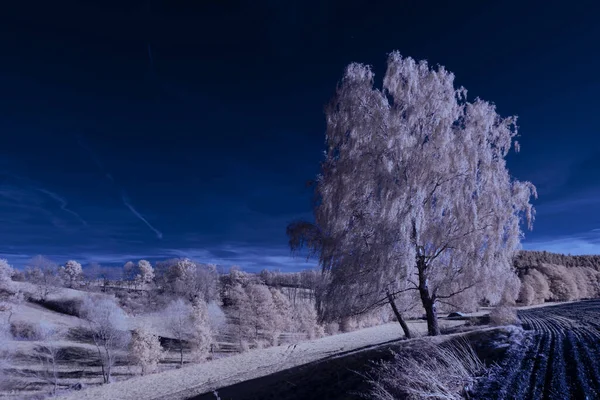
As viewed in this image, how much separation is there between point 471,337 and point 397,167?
538 centimetres

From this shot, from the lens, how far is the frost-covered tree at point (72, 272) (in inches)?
4190

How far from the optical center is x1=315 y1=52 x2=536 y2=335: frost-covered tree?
9.89m

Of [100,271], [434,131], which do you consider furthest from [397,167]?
[100,271]

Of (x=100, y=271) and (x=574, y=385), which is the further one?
(x=100, y=271)

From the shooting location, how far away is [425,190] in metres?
10.1

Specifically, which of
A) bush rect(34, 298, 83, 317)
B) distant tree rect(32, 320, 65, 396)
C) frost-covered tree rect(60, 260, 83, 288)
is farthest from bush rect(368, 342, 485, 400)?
frost-covered tree rect(60, 260, 83, 288)

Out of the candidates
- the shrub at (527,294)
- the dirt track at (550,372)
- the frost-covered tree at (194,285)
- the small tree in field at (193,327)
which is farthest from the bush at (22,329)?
the shrub at (527,294)

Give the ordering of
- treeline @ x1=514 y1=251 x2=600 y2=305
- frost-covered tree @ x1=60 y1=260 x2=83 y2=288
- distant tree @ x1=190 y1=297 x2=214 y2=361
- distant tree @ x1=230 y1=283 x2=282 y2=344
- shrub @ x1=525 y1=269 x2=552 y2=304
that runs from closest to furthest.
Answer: distant tree @ x1=190 y1=297 x2=214 y2=361 < distant tree @ x1=230 y1=283 x2=282 y2=344 < treeline @ x1=514 y1=251 x2=600 y2=305 < shrub @ x1=525 y1=269 x2=552 y2=304 < frost-covered tree @ x1=60 y1=260 x2=83 y2=288

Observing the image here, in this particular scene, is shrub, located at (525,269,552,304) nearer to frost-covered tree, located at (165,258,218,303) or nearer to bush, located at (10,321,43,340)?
frost-covered tree, located at (165,258,218,303)

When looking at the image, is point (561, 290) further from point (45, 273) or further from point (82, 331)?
point (45, 273)

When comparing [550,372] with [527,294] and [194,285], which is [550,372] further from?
[194,285]

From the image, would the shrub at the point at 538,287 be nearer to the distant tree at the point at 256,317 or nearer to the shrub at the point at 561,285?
the shrub at the point at 561,285

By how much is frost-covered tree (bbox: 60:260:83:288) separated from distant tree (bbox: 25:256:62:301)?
52.9ft

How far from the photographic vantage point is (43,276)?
7931 cm
